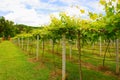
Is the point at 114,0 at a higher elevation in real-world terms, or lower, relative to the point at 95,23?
higher

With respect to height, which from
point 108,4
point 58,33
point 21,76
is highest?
point 108,4

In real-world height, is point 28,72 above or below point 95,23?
below

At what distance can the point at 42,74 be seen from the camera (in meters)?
15.2

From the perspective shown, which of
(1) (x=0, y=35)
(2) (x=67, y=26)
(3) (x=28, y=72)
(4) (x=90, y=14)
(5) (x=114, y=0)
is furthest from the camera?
(1) (x=0, y=35)

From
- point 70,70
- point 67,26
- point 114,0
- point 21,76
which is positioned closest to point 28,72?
point 21,76

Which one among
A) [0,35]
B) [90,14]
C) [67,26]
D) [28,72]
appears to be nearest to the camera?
[90,14]

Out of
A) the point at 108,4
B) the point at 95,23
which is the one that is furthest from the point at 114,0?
the point at 95,23

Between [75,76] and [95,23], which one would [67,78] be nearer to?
[75,76]

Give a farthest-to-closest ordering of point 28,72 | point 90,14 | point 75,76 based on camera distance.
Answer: point 28,72, point 75,76, point 90,14

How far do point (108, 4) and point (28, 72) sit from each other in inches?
363

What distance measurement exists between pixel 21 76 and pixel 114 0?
8708mm

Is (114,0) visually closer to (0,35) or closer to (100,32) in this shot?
(100,32)

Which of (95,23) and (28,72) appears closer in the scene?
(95,23)

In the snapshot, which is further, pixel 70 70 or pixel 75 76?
pixel 70 70
